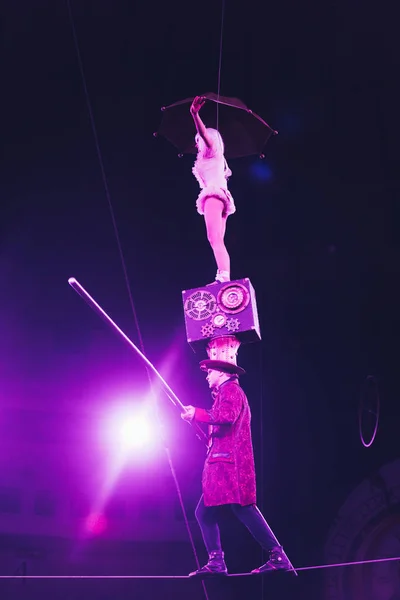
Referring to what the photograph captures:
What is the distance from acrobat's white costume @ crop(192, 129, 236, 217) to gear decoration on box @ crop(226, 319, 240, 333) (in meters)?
1.01

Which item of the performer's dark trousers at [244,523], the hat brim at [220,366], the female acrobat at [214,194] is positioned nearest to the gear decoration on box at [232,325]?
the hat brim at [220,366]

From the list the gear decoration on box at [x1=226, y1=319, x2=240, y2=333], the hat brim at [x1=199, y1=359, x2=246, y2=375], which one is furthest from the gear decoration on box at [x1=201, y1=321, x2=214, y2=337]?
the hat brim at [x1=199, y1=359, x2=246, y2=375]

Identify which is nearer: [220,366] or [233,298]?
[220,366]

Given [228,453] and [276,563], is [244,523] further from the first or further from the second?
[228,453]

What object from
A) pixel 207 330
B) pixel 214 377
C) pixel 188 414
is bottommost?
pixel 188 414

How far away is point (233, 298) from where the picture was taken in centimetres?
574

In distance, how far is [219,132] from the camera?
6.44m

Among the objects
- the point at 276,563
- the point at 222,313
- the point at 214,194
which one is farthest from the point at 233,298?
the point at 276,563

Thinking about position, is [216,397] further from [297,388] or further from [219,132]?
[297,388]

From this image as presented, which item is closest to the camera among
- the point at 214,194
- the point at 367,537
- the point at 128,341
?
the point at 128,341

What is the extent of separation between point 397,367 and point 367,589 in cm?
298

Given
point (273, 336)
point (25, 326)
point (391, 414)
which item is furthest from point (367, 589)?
point (25, 326)

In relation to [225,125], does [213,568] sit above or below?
below

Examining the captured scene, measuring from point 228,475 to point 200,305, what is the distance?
1.38 m
